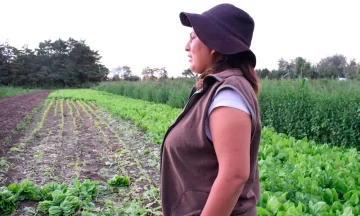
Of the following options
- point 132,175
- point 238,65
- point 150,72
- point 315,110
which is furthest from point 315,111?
point 150,72

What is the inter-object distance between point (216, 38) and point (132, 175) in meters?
4.40

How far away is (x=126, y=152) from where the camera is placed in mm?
6914

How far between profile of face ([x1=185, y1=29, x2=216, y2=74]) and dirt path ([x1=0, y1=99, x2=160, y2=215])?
115 inches

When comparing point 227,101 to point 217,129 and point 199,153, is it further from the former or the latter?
point 199,153

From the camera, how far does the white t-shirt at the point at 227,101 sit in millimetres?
1147

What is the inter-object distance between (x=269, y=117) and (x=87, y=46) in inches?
2740

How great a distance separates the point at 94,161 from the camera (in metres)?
6.43

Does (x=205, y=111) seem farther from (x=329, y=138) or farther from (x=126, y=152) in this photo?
(x=329, y=138)

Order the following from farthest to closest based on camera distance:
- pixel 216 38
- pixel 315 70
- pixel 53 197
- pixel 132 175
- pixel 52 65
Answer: pixel 52 65
pixel 315 70
pixel 132 175
pixel 53 197
pixel 216 38

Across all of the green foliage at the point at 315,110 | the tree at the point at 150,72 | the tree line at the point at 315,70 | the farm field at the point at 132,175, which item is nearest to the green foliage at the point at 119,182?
the farm field at the point at 132,175

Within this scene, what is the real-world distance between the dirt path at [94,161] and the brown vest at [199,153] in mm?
2705

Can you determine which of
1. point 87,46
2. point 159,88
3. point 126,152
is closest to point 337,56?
point 159,88

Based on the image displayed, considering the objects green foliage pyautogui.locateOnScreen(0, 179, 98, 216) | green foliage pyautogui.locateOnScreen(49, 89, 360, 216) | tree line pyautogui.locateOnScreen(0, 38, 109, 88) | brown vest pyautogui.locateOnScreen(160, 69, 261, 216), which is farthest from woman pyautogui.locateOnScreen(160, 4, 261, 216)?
tree line pyautogui.locateOnScreen(0, 38, 109, 88)

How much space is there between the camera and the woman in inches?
45.0
